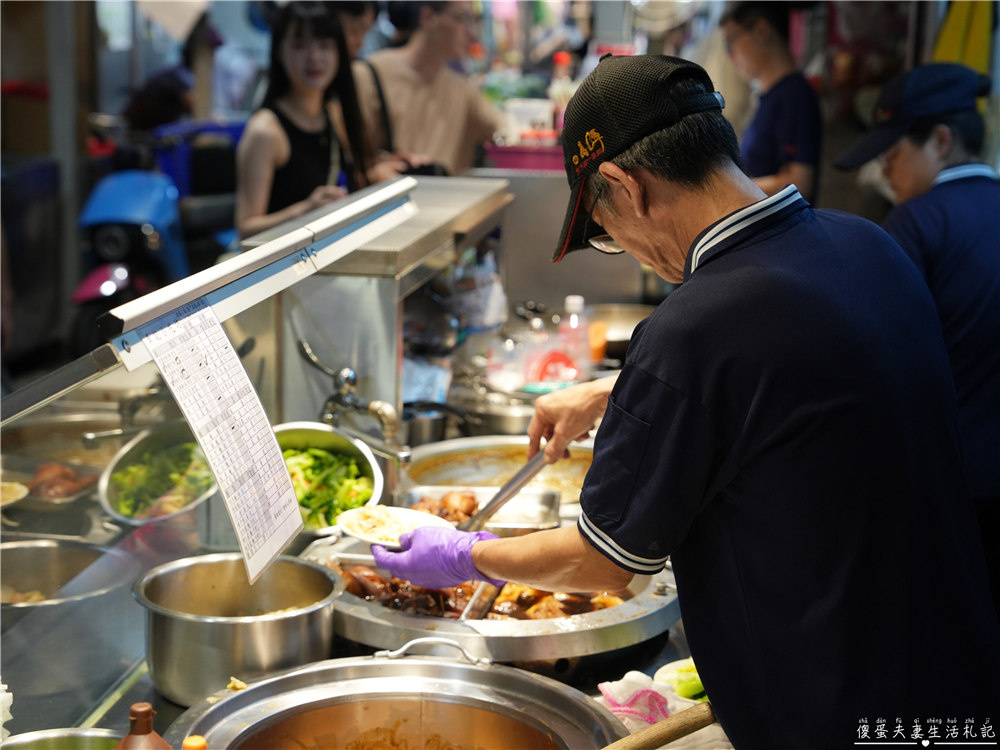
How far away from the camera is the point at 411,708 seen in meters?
1.68

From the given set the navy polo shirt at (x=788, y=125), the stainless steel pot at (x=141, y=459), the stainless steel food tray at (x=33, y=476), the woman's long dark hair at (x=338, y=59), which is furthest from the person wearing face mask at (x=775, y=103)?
the stainless steel food tray at (x=33, y=476)

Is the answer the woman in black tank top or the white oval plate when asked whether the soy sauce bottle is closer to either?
the white oval plate

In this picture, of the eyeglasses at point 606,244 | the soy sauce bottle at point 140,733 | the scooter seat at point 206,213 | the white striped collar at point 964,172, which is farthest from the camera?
the scooter seat at point 206,213

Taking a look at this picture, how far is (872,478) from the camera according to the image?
129cm

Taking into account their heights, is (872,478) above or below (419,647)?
above

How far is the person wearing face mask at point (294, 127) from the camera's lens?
12.5ft

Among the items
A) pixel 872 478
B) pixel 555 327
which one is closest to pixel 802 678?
pixel 872 478

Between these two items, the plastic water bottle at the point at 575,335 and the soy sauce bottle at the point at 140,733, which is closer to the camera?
the soy sauce bottle at the point at 140,733

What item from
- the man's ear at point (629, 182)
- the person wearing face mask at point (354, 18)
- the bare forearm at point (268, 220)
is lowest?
the bare forearm at point (268, 220)

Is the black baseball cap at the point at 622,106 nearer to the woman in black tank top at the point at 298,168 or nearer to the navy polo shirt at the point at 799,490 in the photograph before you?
the navy polo shirt at the point at 799,490

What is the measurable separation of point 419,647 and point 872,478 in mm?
924

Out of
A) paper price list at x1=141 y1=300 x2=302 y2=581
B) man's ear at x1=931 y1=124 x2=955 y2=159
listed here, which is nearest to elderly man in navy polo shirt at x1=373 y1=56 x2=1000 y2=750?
paper price list at x1=141 y1=300 x2=302 y2=581

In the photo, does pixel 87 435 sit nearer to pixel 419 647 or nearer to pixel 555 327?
pixel 419 647

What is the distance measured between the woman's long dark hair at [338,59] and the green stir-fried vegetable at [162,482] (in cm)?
216
